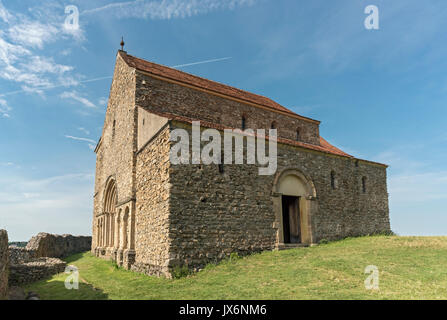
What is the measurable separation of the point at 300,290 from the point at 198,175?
17.7 feet

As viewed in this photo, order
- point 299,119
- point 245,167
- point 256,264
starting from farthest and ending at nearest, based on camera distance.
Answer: point 299,119, point 245,167, point 256,264

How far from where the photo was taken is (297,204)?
15.4 m

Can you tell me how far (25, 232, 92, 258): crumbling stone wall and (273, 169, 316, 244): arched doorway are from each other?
1417 cm

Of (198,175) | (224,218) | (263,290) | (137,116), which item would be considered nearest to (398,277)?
(263,290)

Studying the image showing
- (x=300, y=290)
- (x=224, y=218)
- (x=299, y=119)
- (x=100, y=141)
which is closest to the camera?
(x=300, y=290)

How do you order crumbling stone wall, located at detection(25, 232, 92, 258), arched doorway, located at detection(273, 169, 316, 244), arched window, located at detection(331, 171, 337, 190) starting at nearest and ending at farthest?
arched doorway, located at detection(273, 169, 316, 244)
arched window, located at detection(331, 171, 337, 190)
crumbling stone wall, located at detection(25, 232, 92, 258)

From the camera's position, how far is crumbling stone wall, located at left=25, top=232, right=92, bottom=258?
1909 cm

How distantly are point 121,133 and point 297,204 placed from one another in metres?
10.2

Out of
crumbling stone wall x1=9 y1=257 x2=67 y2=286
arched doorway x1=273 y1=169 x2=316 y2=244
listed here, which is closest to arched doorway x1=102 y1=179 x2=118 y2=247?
crumbling stone wall x1=9 y1=257 x2=67 y2=286

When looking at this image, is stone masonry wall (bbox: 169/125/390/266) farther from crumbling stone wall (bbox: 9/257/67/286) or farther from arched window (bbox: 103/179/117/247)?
arched window (bbox: 103/179/117/247)

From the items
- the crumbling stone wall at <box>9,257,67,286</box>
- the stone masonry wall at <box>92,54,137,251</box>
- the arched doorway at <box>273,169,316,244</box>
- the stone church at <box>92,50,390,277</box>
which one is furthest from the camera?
the stone masonry wall at <box>92,54,137,251</box>

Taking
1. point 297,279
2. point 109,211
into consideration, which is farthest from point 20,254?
point 297,279

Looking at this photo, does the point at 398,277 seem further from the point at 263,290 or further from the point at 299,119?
the point at 299,119

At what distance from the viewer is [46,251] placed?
68.2 ft
